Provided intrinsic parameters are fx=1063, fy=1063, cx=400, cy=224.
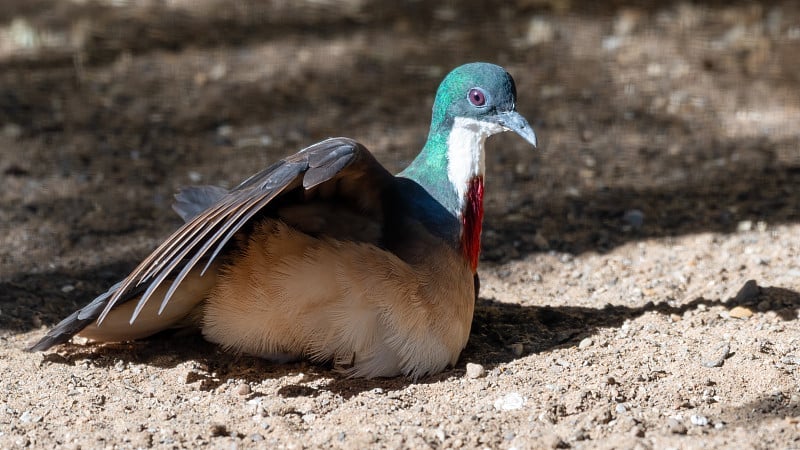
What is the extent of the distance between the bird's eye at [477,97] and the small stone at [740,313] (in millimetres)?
1375

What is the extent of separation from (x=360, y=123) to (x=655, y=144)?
1853 millimetres

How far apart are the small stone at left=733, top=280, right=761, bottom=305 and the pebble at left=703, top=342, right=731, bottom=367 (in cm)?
60

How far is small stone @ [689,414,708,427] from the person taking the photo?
3.30 meters

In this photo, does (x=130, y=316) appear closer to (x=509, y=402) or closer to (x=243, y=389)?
(x=243, y=389)

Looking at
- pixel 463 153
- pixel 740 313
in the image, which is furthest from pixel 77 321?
pixel 740 313

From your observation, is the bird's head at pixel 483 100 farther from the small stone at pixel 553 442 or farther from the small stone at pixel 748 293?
the small stone at pixel 748 293

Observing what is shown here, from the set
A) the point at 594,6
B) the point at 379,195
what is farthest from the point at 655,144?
the point at 379,195

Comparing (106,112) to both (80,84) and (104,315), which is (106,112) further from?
(104,315)

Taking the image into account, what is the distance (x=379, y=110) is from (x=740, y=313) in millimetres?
3263

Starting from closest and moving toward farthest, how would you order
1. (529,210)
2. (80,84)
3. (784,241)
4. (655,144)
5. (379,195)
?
(379,195)
(784,241)
(529,210)
(655,144)
(80,84)

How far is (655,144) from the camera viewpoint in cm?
659

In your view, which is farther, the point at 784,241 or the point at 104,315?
the point at 784,241

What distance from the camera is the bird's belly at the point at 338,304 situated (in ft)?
12.1

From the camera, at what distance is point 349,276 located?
3.68 meters
